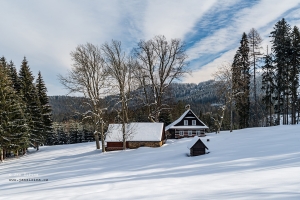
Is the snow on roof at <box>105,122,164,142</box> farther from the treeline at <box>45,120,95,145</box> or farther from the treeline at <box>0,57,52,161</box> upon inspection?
the treeline at <box>45,120,95,145</box>

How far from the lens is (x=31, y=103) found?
33.1 metres

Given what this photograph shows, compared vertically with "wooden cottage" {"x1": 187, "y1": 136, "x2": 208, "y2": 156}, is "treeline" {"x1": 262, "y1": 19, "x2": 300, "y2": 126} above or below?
above

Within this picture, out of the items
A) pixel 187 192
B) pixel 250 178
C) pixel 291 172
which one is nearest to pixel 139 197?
pixel 187 192

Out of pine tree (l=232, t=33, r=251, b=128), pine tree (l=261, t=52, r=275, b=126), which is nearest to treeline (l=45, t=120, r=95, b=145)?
pine tree (l=232, t=33, r=251, b=128)

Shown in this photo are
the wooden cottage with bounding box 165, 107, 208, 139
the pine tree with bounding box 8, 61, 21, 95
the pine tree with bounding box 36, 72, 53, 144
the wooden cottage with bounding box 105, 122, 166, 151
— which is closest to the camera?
the wooden cottage with bounding box 105, 122, 166, 151

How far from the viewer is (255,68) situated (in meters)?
31.8

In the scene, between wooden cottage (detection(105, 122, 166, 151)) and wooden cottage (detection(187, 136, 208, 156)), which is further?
wooden cottage (detection(105, 122, 166, 151))

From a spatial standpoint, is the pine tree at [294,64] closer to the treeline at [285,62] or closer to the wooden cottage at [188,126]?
the treeline at [285,62]

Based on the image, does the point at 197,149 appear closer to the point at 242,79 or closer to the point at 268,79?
the point at 242,79

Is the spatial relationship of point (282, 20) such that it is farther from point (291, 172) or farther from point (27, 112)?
point (27, 112)

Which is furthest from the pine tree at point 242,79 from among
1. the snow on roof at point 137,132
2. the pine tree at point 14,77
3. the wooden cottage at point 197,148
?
the pine tree at point 14,77

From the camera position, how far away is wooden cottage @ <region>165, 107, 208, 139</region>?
128ft

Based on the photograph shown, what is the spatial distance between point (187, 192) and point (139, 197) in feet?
5.36

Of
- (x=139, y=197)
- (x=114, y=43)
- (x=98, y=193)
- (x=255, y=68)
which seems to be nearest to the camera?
(x=139, y=197)
